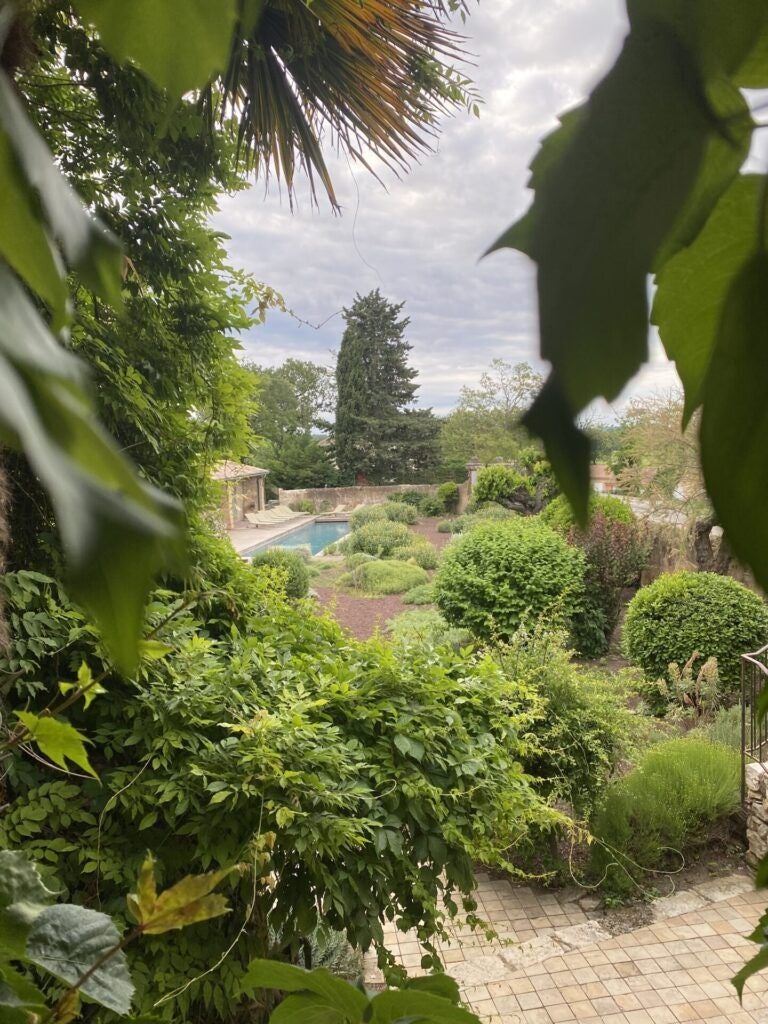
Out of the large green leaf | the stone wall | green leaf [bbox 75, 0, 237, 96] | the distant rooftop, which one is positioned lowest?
the stone wall

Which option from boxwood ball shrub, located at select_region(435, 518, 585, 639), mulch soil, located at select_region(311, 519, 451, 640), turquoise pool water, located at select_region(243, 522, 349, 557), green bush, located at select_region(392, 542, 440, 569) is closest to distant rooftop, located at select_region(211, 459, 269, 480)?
boxwood ball shrub, located at select_region(435, 518, 585, 639)

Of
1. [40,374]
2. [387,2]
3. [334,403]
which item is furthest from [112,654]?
[334,403]

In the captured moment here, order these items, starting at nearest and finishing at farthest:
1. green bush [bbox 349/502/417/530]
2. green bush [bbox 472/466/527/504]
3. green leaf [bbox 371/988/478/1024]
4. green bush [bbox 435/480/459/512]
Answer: green leaf [bbox 371/988/478/1024]
green bush [bbox 472/466/527/504]
green bush [bbox 349/502/417/530]
green bush [bbox 435/480/459/512]

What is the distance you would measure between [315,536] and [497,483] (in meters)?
4.12

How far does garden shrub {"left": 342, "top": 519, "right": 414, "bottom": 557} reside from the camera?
934 centimetres

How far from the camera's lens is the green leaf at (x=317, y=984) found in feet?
0.61

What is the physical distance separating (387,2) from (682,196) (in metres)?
0.77

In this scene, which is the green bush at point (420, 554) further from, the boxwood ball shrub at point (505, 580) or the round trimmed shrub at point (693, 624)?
the round trimmed shrub at point (693, 624)

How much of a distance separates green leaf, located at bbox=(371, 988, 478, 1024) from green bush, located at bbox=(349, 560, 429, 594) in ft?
24.4

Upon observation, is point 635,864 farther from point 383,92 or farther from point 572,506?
point 572,506

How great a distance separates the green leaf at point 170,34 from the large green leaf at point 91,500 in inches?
3.2

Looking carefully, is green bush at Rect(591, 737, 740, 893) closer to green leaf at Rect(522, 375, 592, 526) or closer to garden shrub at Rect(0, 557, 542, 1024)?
garden shrub at Rect(0, 557, 542, 1024)

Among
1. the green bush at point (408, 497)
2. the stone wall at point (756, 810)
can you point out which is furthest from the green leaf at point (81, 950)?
the green bush at point (408, 497)

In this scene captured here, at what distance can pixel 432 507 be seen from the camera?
12.2 metres
